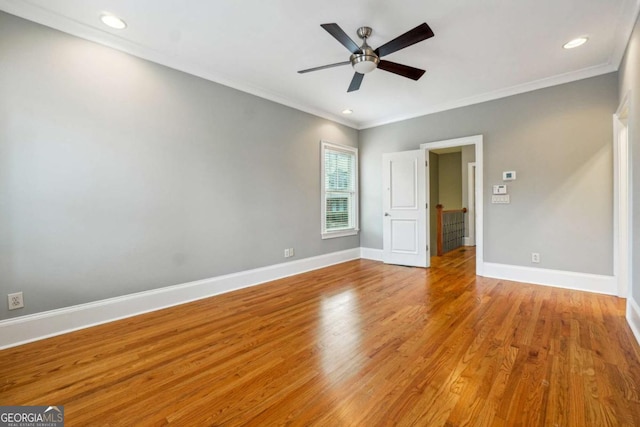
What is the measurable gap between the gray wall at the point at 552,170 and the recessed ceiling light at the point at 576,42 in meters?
0.85

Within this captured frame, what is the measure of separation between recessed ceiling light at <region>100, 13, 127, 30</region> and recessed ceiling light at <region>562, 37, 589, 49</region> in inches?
174

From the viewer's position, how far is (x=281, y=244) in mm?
4309

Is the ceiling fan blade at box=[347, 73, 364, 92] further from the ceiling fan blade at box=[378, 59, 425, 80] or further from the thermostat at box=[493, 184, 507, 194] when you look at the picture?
the thermostat at box=[493, 184, 507, 194]

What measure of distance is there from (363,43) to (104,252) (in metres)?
3.27

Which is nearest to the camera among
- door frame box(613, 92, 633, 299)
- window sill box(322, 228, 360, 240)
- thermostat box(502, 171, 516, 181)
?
door frame box(613, 92, 633, 299)

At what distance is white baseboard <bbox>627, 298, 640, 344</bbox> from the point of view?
2.21 m

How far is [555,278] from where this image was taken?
369 centimetres

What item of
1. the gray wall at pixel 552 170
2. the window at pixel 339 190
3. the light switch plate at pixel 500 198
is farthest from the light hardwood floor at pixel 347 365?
the window at pixel 339 190

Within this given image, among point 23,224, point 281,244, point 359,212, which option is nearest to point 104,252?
point 23,224

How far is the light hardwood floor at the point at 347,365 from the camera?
1.48 metres

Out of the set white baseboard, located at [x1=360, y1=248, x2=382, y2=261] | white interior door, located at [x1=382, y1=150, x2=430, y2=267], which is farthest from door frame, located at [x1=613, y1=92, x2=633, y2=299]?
white baseboard, located at [x1=360, y1=248, x2=382, y2=261]

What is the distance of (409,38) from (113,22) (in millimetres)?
2645

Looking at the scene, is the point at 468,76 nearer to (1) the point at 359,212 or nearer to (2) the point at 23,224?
(1) the point at 359,212

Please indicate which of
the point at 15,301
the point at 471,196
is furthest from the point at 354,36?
the point at 471,196
